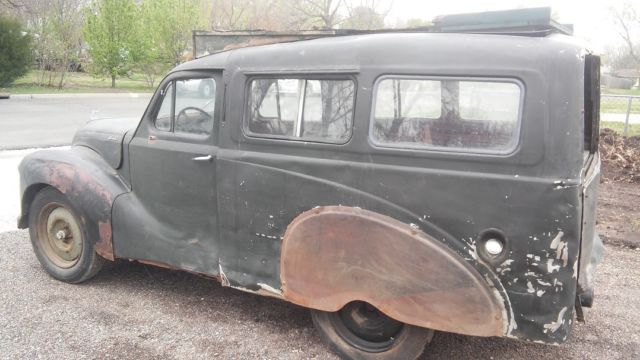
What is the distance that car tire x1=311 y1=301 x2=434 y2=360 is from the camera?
3252 millimetres

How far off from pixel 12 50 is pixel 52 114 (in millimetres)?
8540

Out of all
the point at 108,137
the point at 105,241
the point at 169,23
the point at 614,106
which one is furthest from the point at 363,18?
the point at 105,241

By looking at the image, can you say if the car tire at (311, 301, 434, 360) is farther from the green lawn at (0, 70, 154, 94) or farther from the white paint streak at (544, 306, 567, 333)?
the green lawn at (0, 70, 154, 94)

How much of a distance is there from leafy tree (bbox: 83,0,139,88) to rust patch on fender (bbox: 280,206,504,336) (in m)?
24.7

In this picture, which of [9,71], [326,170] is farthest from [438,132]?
[9,71]

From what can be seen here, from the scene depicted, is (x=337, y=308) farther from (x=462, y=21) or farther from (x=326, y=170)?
(x=462, y=21)

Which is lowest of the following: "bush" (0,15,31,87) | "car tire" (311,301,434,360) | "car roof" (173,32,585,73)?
"car tire" (311,301,434,360)

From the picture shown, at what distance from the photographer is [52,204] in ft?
15.0

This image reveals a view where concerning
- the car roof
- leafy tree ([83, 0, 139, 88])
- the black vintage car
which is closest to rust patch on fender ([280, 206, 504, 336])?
the black vintage car

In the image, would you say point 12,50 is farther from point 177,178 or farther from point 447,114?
point 447,114

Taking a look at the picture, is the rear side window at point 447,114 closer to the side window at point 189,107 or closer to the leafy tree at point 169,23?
the side window at point 189,107

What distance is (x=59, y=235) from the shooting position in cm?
455

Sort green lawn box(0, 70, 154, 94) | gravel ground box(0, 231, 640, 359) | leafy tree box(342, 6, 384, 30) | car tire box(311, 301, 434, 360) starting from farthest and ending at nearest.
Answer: leafy tree box(342, 6, 384, 30)
green lawn box(0, 70, 154, 94)
gravel ground box(0, 231, 640, 359)
car tire box(311, 301, 434, 360)

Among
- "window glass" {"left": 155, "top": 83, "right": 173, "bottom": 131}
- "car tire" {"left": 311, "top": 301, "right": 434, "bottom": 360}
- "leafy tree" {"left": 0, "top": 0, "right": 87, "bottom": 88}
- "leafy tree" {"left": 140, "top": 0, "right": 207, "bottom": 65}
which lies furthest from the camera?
"leafy tree" {"left": 140, "top": 0, "right": 207, "bottom": 65}
